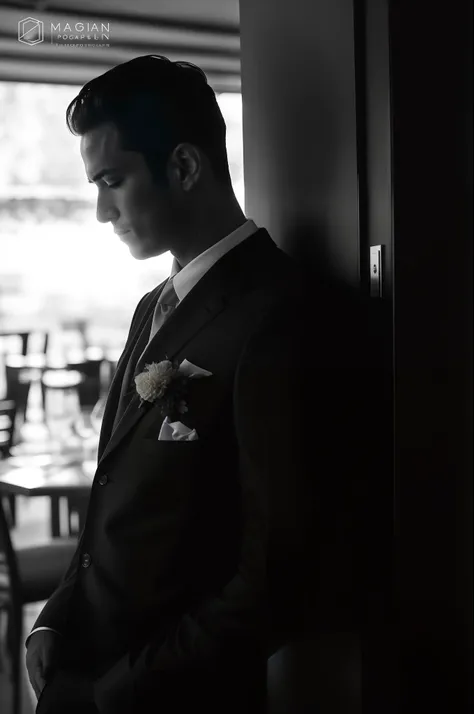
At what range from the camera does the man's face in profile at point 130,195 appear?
124 centimetres

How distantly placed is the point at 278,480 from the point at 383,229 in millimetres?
445

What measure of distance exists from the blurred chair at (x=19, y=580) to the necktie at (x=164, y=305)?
1238 mm

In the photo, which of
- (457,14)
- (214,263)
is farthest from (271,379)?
(457,14)

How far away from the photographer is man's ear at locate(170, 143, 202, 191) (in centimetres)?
124

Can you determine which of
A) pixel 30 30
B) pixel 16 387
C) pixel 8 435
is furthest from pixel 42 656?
pixel 30 30

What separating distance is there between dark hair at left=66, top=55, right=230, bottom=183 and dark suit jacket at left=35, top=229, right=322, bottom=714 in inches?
8.1

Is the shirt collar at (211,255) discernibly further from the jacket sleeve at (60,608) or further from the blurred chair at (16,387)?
the blurred chair at (16,387)

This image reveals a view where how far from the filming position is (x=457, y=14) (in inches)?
41.7

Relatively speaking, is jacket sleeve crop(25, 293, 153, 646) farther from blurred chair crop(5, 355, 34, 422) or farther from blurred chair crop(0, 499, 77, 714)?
blurred chair crop(5, 355, 34, 422)

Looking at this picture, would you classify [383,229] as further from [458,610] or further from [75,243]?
[75,243]

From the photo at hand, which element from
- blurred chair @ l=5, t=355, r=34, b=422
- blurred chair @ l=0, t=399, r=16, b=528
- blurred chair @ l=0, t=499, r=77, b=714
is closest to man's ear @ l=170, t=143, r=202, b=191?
blurred chair @ l=0, t=499, r=77, b=714

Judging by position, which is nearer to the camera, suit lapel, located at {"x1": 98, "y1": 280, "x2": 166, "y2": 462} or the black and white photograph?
the black and white photograph

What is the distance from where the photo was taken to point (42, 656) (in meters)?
1.33

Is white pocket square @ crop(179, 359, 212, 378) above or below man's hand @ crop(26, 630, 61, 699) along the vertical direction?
above
